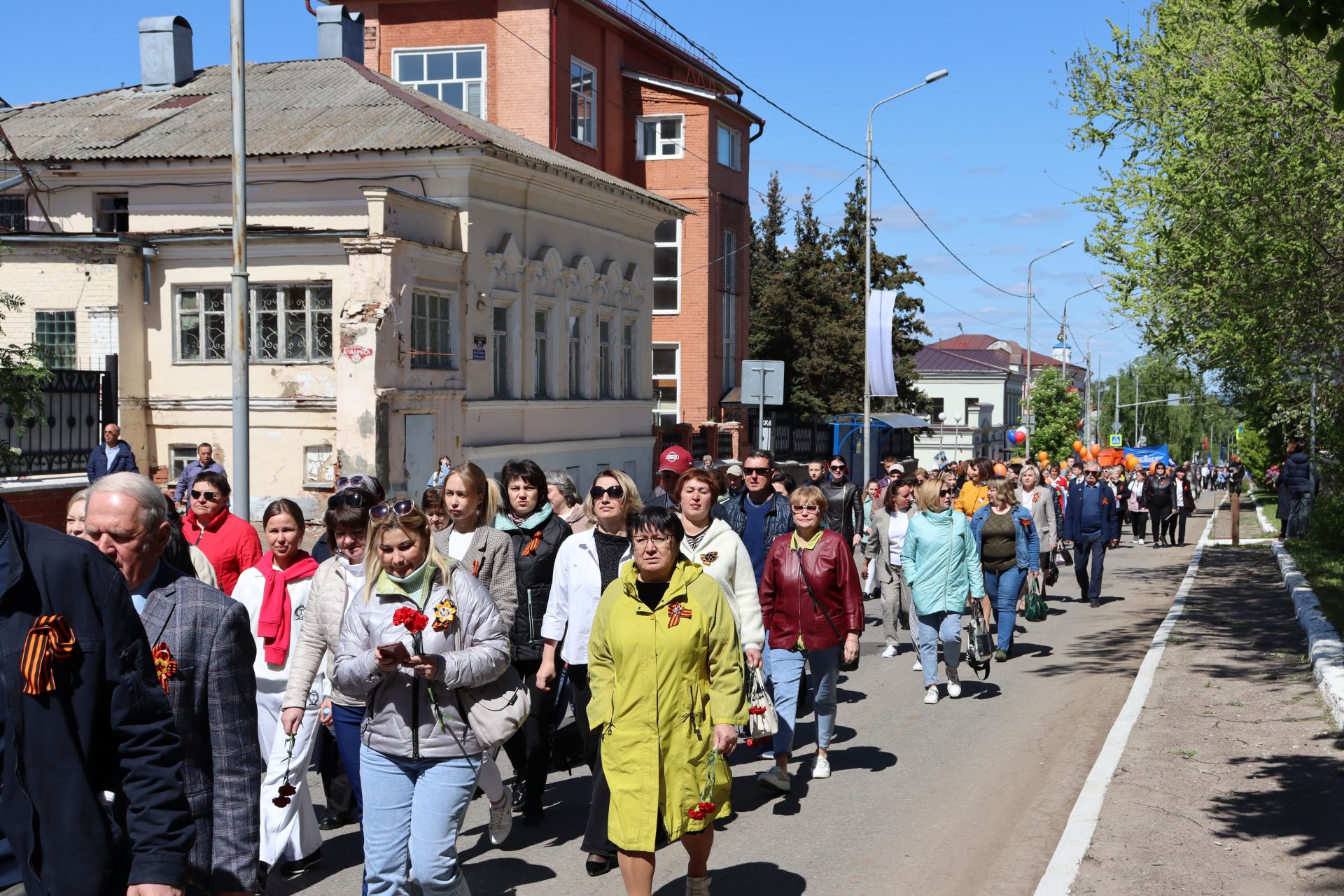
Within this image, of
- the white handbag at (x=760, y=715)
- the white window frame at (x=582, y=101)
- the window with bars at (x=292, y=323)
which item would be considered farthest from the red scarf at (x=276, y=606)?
the white window frame at (x=582, y=101)

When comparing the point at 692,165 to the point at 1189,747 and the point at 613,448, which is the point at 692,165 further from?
the point at 1189,747

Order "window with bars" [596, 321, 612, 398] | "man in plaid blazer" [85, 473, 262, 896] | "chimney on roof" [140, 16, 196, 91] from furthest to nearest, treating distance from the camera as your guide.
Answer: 1. "window with bars" [596, 321, 612, 398]
2. "chimney on roof" [140, 16, 196, 91]
3. "man in plaid blazer" [85, 473, 262, 896]

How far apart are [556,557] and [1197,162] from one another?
538 inches

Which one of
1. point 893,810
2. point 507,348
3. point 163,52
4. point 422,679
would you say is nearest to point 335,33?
point 163,52

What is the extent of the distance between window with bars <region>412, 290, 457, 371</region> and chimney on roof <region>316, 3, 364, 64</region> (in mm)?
10800

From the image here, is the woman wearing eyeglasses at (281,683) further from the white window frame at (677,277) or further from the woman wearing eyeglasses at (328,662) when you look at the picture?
the white window frame at (677,277)

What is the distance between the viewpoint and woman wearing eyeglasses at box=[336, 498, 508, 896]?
506cm

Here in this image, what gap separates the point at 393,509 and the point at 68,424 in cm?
1389

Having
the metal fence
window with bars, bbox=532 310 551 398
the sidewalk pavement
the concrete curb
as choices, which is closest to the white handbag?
the sidewalk pavement

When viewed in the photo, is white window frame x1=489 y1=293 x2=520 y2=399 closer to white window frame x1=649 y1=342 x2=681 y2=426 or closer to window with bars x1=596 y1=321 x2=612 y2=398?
window with bars x1=596 y1=321 x2=612 y2=398

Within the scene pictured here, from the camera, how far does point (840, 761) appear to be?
8.98 metres

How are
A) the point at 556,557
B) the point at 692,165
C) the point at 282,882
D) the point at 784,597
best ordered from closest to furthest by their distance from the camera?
the point at 282,882
the point at 556,557
the point at 784,597
the point at 692,165

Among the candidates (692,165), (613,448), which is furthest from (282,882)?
(692,165)

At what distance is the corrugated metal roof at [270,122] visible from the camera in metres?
24.4
